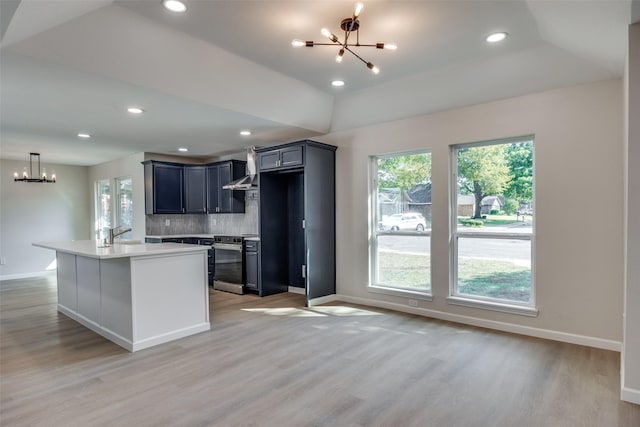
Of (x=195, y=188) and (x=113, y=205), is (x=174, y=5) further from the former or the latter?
(x=113, y=205)

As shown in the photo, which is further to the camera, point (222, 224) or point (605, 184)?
point (222, 224)

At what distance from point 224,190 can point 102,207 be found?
3.85 metres

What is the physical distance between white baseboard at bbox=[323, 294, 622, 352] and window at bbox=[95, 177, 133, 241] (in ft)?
17.4

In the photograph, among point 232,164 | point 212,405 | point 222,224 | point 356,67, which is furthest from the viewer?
point 222,224

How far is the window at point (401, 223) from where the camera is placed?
14.8ft

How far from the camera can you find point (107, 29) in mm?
2654

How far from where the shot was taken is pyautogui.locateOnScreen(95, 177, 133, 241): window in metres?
7.51

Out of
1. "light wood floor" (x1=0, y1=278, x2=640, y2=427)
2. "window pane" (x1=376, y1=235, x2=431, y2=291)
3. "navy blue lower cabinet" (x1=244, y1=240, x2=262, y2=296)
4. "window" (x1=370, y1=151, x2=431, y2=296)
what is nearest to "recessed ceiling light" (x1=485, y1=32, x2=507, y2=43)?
"window" (x1=370, y1=151, x2=431, y2=296)

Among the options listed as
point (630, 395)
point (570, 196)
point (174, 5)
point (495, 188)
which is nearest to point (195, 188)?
point (174, 5)

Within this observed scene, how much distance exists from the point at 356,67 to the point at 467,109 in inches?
54.2

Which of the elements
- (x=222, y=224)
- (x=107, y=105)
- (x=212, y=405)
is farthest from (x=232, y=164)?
(x=212, y=405)

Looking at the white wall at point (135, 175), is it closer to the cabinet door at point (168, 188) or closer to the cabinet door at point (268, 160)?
the cabinet door at point (168, 188)

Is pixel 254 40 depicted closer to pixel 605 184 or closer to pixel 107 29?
pixel 107 29

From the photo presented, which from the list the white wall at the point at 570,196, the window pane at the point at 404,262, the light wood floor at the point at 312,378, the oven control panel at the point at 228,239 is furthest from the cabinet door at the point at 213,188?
the white wall at the point at 570,196
